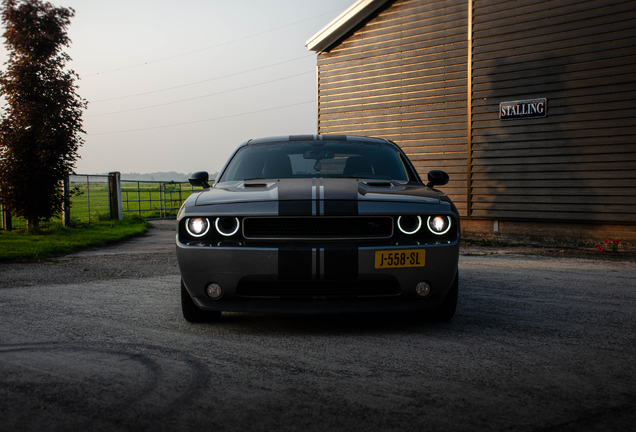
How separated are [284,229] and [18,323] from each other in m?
2.12

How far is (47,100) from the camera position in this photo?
38.0 ft

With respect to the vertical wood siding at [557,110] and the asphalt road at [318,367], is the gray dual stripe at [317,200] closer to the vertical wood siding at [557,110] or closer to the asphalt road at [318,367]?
the asphalt road at [318,367]

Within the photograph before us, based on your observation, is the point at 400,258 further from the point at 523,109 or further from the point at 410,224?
the point at 523,109

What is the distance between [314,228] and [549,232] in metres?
7.84

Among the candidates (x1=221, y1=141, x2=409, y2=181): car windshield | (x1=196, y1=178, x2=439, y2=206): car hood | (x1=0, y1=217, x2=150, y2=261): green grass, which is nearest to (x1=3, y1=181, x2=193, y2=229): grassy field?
(x1=0, y1=217, x2=150, y2=261): green grass

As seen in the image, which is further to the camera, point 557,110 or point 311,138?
point 557,110

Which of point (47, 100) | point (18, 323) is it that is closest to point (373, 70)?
point (47, 100)

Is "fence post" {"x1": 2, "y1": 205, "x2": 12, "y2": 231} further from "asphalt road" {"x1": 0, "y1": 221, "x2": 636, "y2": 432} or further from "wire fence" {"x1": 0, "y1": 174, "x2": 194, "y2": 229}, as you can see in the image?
"asphalt road" {"x1": 0, "y1": 221, "x2": 636, "y2": 432}

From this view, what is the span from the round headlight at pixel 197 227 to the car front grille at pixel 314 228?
0.27m

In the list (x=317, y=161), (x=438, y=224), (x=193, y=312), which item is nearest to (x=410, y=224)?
(x=438, y=224)

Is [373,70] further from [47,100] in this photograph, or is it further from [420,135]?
[47,100]

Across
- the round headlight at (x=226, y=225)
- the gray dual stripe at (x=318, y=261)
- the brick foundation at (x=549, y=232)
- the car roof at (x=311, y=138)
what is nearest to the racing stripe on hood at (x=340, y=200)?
the gray dual stripe at (x=318, y=261)

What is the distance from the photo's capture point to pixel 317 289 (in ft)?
11.1

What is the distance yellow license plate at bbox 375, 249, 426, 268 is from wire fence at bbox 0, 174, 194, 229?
428 inches
